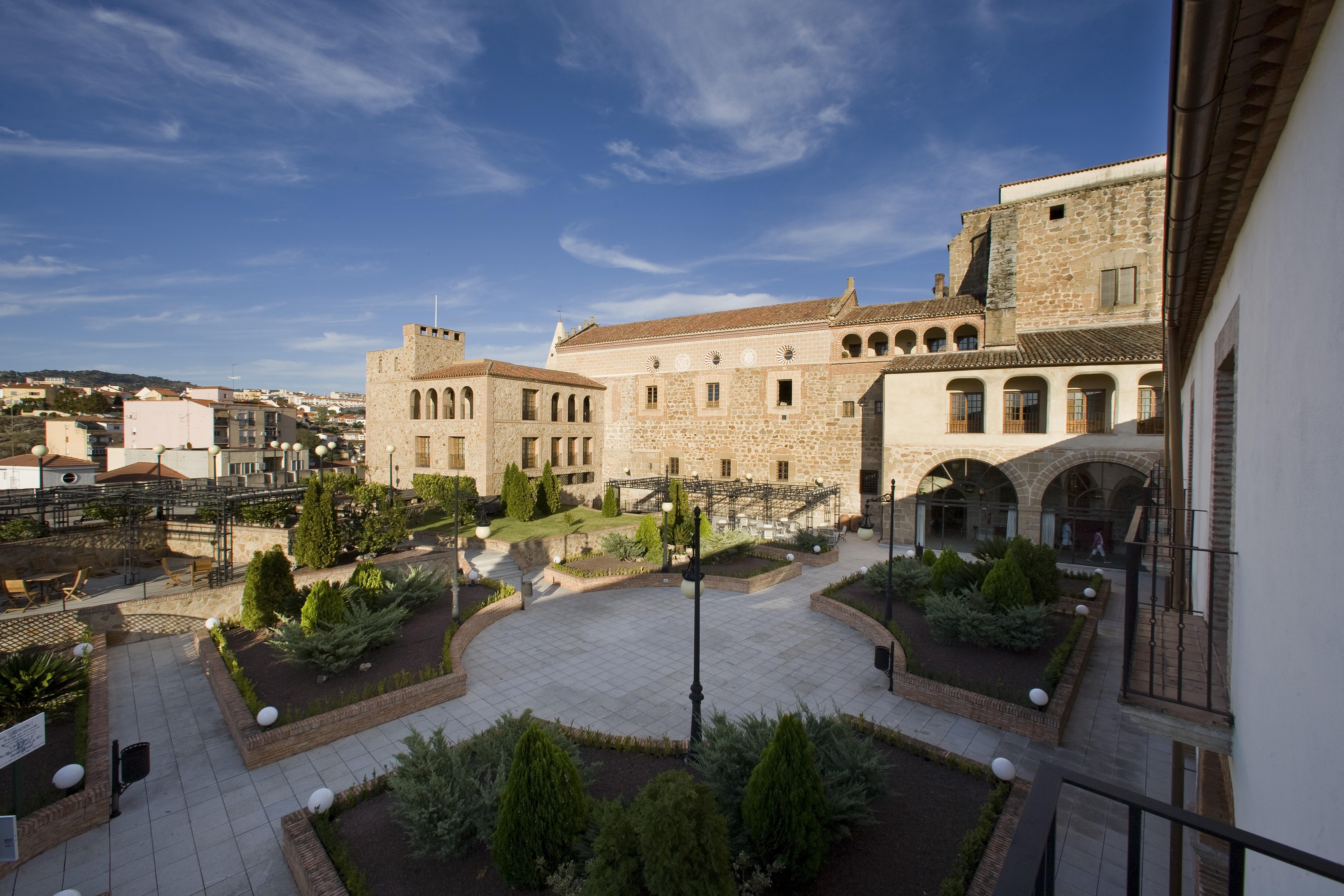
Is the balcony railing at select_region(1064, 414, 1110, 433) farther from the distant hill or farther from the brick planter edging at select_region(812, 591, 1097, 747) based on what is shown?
the distant hill

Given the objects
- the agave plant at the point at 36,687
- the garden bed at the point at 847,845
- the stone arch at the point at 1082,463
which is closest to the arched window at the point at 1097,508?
the stone arch at the point at 1082,463

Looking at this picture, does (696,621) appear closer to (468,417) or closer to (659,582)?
(659,582)

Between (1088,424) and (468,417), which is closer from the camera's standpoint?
(1088,424)

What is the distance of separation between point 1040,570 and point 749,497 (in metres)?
14.8

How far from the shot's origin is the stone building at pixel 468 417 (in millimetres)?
24625

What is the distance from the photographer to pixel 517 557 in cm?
1767

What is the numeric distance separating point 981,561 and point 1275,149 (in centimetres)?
1196

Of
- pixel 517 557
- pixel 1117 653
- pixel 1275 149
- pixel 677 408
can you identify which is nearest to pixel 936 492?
pixel 1117 653

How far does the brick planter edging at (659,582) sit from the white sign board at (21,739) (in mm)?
10076

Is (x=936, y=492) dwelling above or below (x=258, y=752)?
above

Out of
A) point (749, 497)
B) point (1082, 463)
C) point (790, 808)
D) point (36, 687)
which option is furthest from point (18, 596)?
point (1082, 463)

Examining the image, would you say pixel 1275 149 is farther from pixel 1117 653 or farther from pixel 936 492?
pixel 936 492

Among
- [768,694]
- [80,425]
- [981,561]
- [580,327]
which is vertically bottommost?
[768,694]

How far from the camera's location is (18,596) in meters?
12.4
